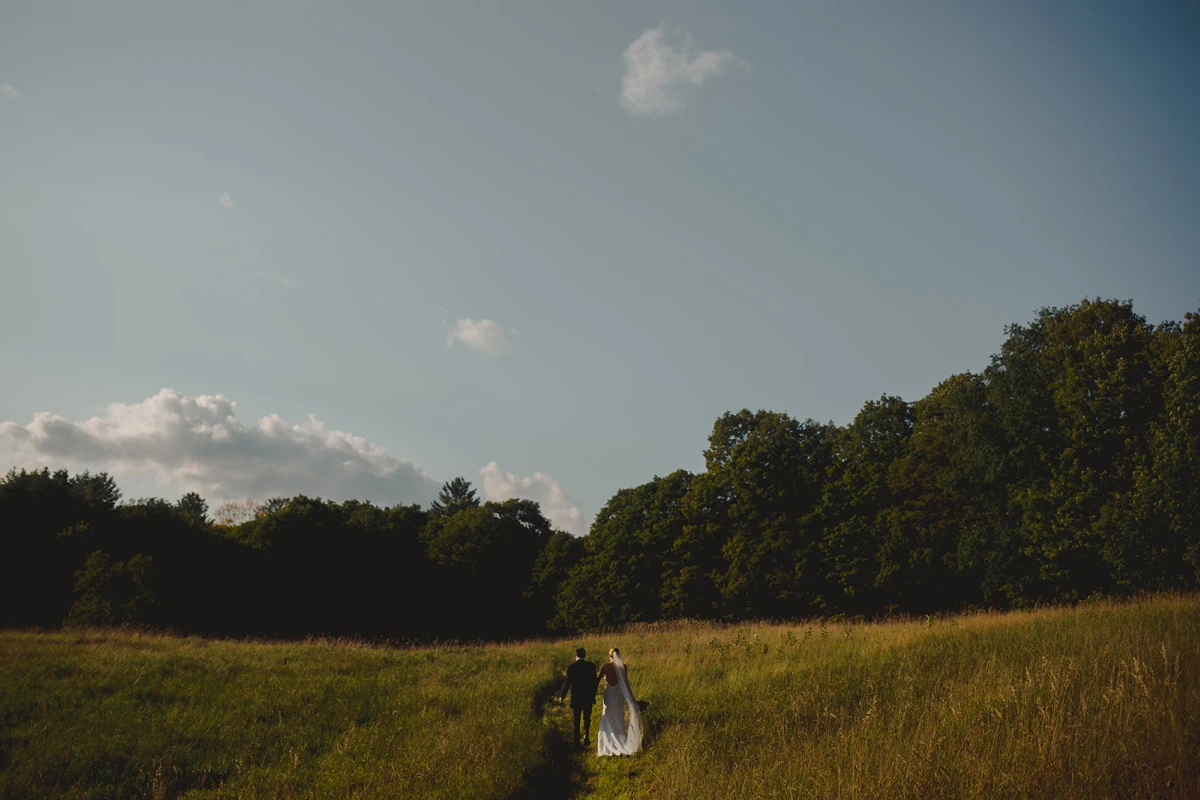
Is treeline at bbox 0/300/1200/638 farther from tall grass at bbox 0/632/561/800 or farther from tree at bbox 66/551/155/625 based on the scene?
tall grass at bbox 0/632/561/800

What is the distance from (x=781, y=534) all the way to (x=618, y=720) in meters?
28.8

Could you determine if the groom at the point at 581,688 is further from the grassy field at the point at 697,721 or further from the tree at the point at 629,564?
the tree at the point at 629,564

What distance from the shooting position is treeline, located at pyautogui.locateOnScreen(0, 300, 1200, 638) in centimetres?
2416

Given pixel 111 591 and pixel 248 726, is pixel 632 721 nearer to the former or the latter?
pixel 248 726

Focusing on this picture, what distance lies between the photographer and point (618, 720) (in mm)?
10211

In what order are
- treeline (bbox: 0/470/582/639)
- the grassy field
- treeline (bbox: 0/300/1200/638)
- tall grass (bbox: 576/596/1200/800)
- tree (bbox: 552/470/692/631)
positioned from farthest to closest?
tree (bbox: 552/470/692/631) < treeline (bbox: 0/470/582/639) < treeline (bbox: 0/300/1200/638) < the grassy field < tall grass (bbox: 576/596/1200/800)

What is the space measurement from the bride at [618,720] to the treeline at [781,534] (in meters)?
23.1

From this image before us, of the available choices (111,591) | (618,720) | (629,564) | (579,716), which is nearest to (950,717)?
(618,720)

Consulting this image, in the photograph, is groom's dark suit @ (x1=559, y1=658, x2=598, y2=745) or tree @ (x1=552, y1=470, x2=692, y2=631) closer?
groom's dark suit @ (x1=559, y1=658, x2=598, y2=745)

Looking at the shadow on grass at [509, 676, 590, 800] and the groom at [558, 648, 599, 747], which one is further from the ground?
the groom at [558, 648, 599, 747]

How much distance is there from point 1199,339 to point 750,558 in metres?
23.7

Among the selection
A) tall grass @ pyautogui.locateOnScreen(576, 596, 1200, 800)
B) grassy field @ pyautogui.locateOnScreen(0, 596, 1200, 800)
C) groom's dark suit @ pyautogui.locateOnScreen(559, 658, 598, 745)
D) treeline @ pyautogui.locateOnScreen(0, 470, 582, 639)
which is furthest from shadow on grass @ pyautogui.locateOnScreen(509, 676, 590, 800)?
treeline @ pyautogui.locateOnScreen(0, 470, 582, 639)

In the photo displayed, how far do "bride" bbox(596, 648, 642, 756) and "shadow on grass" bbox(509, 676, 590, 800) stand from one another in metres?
0.50

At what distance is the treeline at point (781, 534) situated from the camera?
79.3 ft
